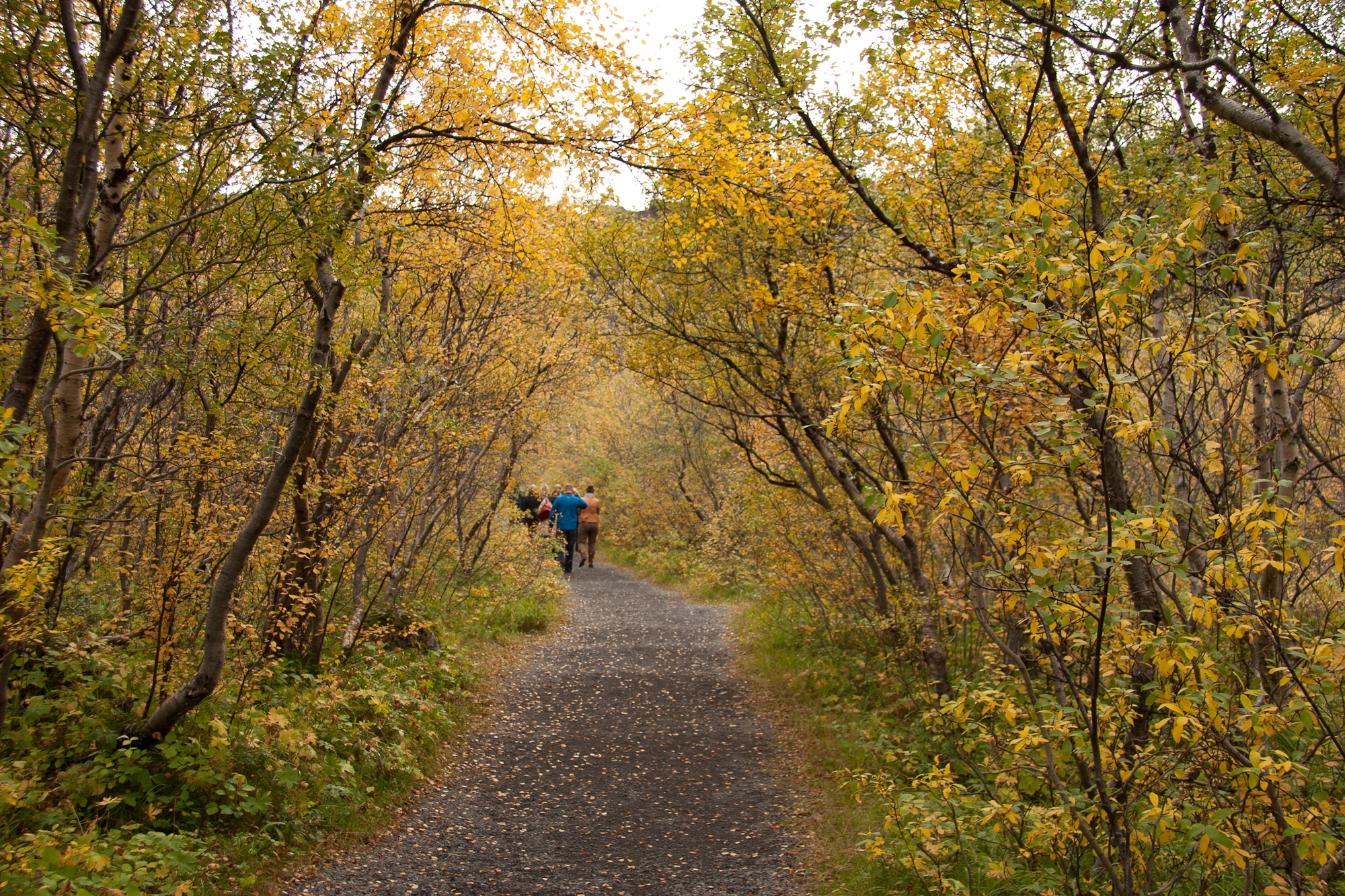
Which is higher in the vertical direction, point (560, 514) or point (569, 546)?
point (560, 514)

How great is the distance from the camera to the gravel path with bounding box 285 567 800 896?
4.48 meters

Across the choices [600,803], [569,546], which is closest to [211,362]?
[600,803]

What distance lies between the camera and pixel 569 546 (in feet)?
53.7

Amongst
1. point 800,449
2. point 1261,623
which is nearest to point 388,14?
point 800,449

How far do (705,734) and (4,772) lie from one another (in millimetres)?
5171

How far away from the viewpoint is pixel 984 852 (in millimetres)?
4328

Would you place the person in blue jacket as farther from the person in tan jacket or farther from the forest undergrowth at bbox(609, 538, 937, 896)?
the forest undergrowth at bbox(609, 538, 937, 896)

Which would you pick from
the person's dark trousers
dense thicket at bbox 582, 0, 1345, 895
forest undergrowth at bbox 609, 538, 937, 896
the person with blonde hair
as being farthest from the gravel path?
the person with blonde hair

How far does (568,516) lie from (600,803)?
10582 mm

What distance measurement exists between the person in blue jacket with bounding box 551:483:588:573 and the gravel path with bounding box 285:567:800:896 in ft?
21.3

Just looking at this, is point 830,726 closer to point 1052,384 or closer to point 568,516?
point 1052,384

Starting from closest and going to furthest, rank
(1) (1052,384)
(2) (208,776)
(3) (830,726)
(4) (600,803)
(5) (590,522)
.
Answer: (1) (1052,384), (2) (208,776), (4) (600,803), (3) (830,726), (5) (590,522)

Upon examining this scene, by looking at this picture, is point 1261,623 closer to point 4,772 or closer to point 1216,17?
point 1216,17

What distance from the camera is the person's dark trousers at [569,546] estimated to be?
52.7ft
